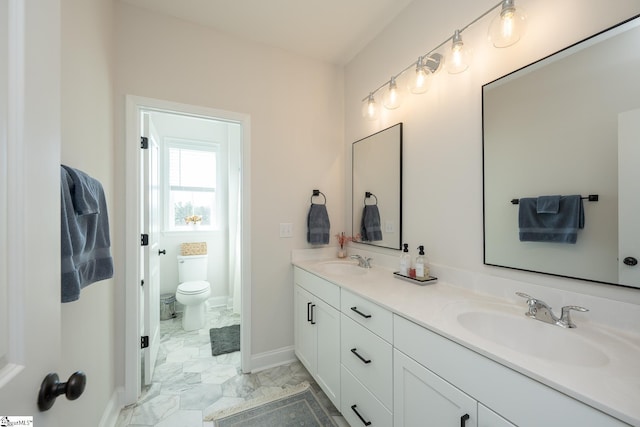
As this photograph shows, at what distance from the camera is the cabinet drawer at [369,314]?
3.83 feet

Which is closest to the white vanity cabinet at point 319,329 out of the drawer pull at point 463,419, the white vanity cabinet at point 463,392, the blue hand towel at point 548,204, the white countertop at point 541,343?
the white countertop at point 541,343

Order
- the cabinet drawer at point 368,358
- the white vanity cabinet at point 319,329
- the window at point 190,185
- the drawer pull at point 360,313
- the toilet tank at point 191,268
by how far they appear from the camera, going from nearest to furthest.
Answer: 1. the cabinet drawer at point 368,358
2. the drawer pull at point 360,313
3. the white vanity cabinet at point 319,329
4. the toilet tank at point 191,268
5. the window at point 190,185

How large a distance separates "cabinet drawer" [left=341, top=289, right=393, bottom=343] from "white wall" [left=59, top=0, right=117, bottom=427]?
124 centimetres

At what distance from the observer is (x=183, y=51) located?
1.89 meters

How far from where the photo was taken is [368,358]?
129cm

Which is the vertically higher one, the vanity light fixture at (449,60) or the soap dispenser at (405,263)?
the vanity light fixture at (449,60)

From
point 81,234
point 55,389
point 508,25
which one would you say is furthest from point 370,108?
point 55,389

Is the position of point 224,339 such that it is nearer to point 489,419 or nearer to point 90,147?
point 90,147

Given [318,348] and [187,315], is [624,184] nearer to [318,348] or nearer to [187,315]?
[318,348]

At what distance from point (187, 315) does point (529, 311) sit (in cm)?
290

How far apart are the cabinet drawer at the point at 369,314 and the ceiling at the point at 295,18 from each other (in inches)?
74.3

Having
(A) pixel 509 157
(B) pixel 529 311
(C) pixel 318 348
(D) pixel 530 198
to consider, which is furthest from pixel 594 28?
(C) pixel 318 348

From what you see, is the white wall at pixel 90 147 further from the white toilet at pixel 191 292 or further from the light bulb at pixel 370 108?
the light bulb at pixel 370 108

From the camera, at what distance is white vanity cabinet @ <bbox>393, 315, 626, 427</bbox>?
2.10 ft
